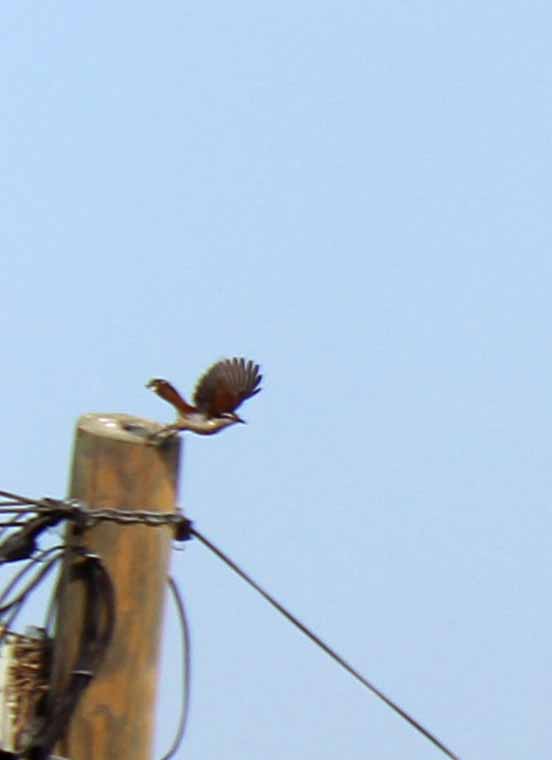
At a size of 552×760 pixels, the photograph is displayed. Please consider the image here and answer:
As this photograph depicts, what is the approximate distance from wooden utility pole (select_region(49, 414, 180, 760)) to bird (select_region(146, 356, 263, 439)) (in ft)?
0.37

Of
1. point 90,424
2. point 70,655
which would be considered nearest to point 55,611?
point 70,655

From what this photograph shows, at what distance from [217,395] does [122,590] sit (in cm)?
66

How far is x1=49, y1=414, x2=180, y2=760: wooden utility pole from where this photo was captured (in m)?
5.28

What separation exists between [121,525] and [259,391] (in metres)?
0.61

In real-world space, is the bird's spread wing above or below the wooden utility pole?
above

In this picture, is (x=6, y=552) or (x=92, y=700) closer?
(x=92, y=700)

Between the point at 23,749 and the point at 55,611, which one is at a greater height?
the point at 55,611

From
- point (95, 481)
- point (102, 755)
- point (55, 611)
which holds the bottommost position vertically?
point (102, 755)

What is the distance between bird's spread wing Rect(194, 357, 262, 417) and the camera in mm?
5508

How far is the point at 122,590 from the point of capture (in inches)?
209

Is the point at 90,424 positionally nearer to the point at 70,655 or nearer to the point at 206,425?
the point at 206,425

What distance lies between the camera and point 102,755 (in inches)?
208

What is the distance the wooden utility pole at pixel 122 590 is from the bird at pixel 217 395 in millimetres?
113

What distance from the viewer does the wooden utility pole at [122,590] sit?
5.28 m
